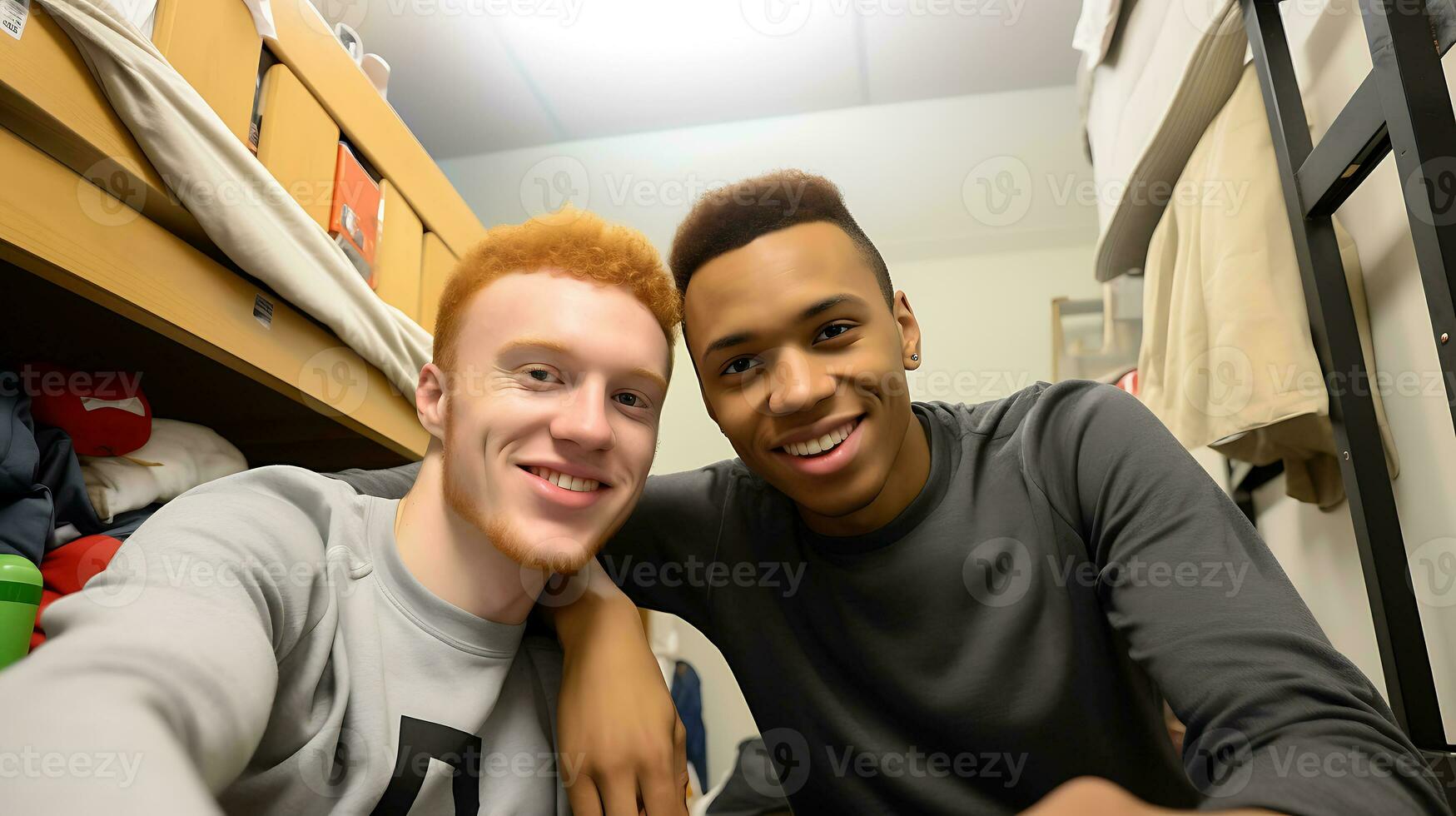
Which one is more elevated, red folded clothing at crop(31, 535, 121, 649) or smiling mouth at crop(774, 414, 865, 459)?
smiling mouth at crop(774, 414, 865, 459)

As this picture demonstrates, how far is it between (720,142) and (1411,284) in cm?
201

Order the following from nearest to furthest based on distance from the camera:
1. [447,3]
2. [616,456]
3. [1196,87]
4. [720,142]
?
[616,456], [1196,87], [447,3], [720,142]

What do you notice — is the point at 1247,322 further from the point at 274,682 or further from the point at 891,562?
the point at 274,682

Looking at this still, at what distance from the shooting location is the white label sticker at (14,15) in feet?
2.50

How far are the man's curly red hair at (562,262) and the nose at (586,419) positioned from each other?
0.12 metres

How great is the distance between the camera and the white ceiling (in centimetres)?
226

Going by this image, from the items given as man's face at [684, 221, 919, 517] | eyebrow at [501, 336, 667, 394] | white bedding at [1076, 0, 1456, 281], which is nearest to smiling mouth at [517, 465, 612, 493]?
eyebrow at [501, 336, 667, 394]

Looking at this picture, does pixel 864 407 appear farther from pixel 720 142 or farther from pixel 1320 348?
pixel 720 142

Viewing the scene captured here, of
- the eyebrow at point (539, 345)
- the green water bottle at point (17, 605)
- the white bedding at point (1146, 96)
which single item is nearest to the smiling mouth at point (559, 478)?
the eyebrow at point (539, 345)

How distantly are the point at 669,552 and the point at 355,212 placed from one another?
0.93m

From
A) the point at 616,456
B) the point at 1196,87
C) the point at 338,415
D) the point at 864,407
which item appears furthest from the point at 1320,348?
the point at 338,415

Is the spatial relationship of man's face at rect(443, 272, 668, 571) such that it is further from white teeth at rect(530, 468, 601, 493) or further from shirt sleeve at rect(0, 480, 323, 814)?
shirt sleeve at rect(0, 480, 323, 814)

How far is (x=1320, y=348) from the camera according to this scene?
1.10m

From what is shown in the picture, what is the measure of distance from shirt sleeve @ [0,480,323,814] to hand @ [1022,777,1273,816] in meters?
0.44
